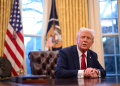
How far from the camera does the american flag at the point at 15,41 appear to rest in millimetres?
4469

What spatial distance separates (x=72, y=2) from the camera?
5.20m

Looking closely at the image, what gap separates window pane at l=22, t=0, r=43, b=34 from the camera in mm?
5168

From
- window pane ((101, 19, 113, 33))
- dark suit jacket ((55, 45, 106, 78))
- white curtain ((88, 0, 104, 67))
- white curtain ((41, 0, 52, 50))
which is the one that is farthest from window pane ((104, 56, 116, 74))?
dark suit jacket ((55, 45, 106, 78))

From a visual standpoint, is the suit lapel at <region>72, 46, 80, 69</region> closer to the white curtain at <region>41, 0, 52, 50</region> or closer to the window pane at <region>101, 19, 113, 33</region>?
the white curtain at <region>41, 0, 52, 50</region>

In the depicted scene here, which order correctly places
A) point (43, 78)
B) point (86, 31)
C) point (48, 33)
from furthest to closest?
point (48, 33) → point (86, 31) → point (43, 78)

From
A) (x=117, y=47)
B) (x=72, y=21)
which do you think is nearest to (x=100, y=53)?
(x=117, y=47)

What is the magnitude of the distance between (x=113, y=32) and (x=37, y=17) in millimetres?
2504

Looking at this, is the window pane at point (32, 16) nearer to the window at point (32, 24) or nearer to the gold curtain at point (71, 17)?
the window at point (32, 24)

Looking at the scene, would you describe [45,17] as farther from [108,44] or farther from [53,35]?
[108,44]

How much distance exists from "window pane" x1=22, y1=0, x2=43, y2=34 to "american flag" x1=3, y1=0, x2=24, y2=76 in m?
0.47

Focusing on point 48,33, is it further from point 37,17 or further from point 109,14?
point 109,14

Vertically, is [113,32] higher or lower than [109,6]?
lower

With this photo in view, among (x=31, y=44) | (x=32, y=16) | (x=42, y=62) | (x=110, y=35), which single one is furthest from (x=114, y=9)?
(x=42, y=62)

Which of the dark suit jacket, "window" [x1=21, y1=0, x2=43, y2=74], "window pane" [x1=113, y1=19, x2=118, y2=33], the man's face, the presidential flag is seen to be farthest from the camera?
"window pane" [x1=113, y1=19, x2=118, y2=33]
